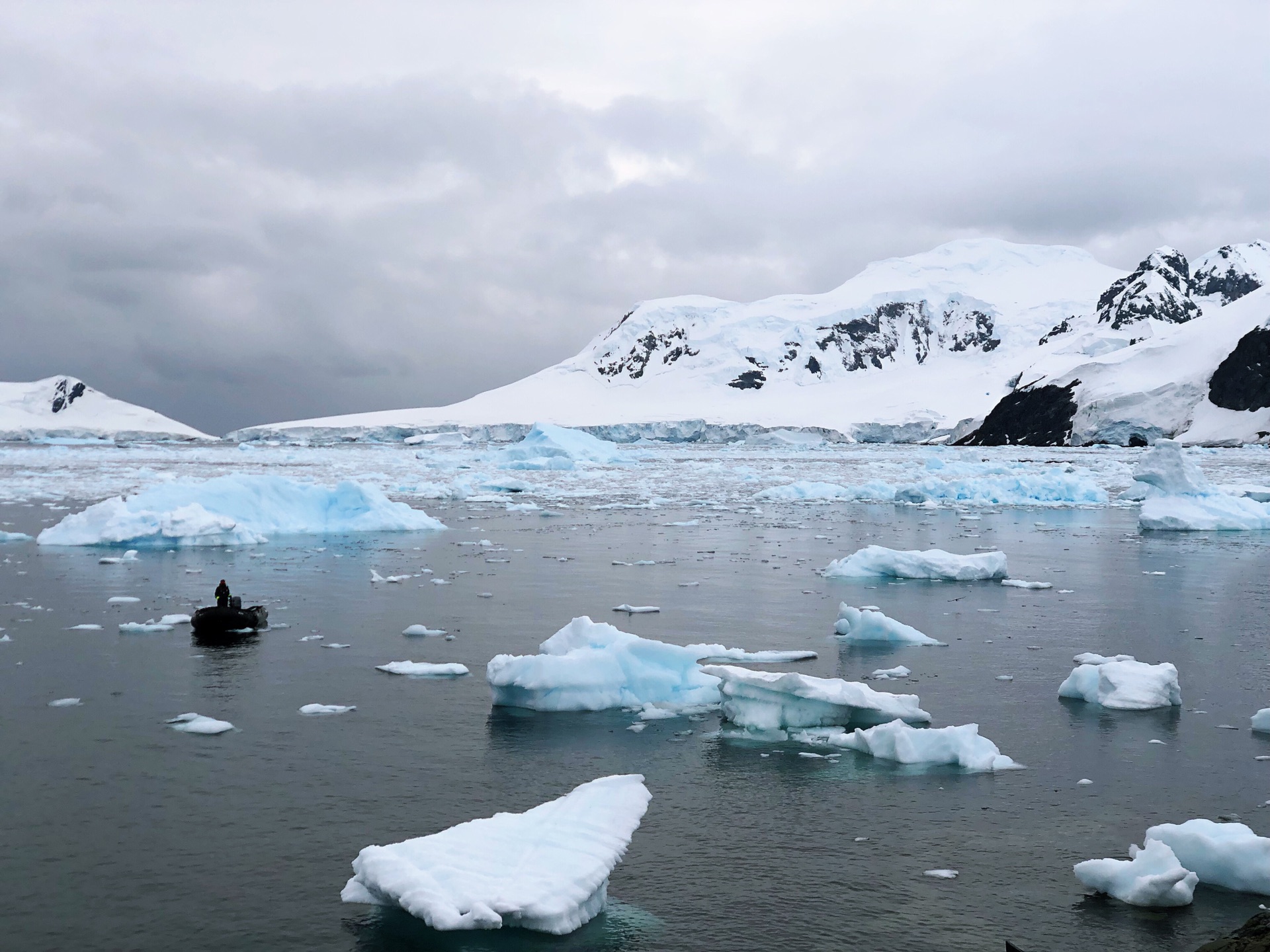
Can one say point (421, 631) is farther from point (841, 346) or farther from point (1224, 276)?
point (1224, 276)

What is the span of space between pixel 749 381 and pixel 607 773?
447 ft

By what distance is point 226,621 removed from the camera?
11312 millimetres

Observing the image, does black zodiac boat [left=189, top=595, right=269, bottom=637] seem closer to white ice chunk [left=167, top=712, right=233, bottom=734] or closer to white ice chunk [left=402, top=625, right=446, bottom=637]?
white ice chunk [left=402, top=625, right=446, bottom=637]

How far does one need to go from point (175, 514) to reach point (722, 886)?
1598 cm

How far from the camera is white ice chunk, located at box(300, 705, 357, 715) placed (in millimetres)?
8344

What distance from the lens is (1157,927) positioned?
16.6ft

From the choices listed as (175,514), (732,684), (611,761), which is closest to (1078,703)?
(732,684)

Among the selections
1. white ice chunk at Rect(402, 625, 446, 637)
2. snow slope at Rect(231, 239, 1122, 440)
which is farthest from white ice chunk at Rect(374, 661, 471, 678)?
snow slope at Rect(231, 239, 1122, 440)

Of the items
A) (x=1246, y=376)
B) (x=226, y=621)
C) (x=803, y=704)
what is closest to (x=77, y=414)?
(x=1246, y=376)

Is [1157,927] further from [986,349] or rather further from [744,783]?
[986,349]

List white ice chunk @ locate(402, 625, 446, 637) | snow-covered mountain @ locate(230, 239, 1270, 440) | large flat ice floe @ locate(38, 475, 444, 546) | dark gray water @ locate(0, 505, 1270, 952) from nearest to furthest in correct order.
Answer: dark gray water @ locate(0, 505, 1270, 952)
white ice chunk @ locate(402, 625, 446, 637)
large flat ice floe @ locate(38, 475, 444, 546)
snow-covered mountain @ locate(230, 239, 1270, 440)

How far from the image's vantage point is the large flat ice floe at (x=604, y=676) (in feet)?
28.7

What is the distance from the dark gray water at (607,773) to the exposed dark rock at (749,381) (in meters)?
128

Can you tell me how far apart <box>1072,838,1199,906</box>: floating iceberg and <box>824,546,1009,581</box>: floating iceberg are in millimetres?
10491
